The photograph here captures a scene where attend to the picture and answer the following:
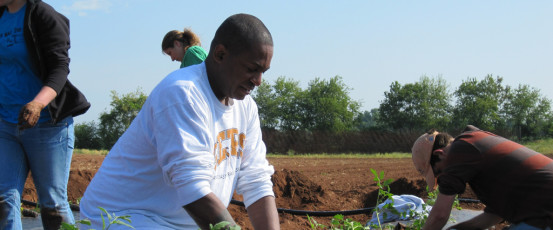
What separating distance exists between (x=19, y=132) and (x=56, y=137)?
0.19m

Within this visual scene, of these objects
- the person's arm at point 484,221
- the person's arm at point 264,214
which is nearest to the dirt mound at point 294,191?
the person's arm at point 484,221

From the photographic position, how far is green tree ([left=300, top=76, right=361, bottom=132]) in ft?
194

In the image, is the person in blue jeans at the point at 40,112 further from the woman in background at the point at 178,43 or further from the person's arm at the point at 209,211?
the woman in background at the point at 178,43

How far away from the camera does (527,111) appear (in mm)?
56406

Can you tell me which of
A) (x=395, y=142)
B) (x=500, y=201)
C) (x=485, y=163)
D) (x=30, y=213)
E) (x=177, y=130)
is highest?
(x=177, y=130)

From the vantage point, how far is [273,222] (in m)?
2.18

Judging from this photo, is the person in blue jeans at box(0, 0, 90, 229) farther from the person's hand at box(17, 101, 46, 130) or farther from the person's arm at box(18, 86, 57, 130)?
the person's hand at box(17, 101, 46, 130)

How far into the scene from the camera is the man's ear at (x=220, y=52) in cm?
193

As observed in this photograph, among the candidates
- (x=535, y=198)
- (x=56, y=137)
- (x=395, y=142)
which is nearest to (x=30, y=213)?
(x=56, y=137)

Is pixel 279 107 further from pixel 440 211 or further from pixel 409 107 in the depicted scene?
pixel 440 211

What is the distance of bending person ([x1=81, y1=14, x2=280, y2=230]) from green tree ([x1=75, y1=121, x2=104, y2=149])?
149 feet

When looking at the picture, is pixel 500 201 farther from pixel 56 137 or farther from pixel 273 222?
pixel 56 137

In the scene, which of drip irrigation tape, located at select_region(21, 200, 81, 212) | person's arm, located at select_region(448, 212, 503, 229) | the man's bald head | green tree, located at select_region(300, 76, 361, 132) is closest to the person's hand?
the man's bald head

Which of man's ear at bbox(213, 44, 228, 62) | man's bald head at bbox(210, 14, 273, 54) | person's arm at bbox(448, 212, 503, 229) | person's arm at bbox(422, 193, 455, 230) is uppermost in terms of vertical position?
man's bald head at bbox(210, 14, 273, 54)
